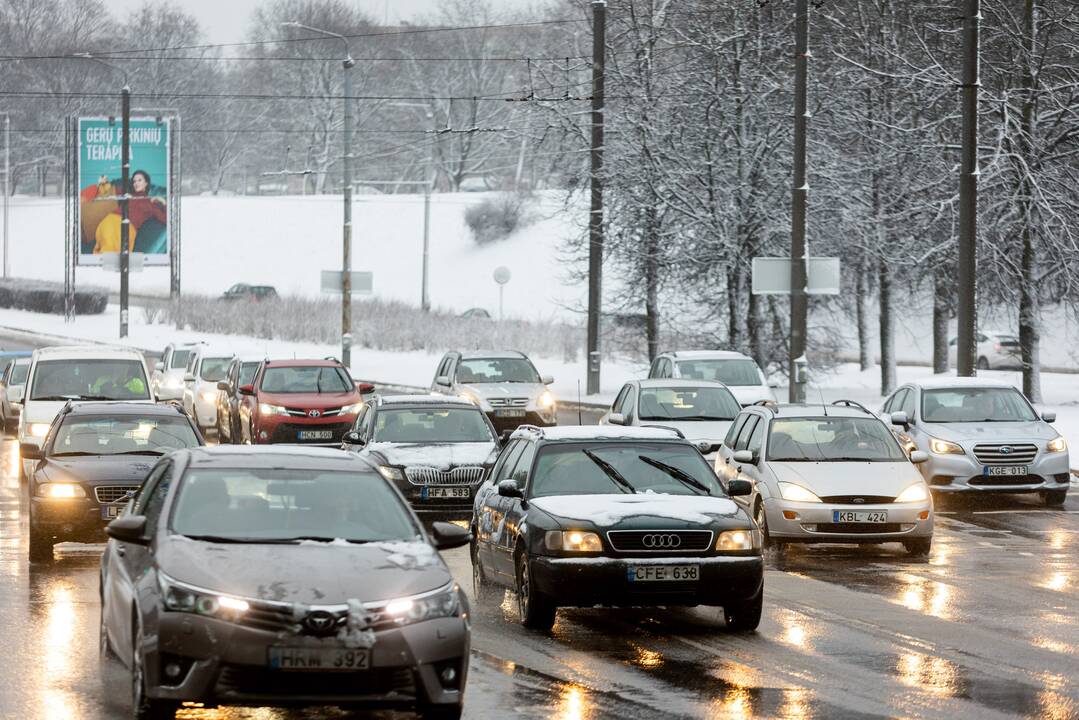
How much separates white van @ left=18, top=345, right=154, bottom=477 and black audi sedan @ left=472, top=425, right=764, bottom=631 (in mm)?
12547

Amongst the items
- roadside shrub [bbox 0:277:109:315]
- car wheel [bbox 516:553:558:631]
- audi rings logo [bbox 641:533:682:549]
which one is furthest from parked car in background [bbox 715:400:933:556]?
roadside shrub [bbox 0:277:109:315]

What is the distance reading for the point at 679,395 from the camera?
82.7 feet

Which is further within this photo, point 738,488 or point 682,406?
point 682,406

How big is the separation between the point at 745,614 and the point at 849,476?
537 cm

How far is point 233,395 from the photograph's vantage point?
30.2 m

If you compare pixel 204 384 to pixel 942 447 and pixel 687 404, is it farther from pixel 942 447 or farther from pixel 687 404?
Result: pixel 942 447

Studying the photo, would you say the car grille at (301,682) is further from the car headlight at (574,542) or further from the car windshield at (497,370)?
the car windshield at (497,370)

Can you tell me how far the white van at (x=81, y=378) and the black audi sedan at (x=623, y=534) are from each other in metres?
12.5

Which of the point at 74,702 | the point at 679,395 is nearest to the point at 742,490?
the point at 74,702

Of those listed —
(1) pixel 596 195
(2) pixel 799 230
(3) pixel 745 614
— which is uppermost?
(1) pixel 596 195

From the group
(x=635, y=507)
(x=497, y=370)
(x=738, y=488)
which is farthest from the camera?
(x=497, y=370)

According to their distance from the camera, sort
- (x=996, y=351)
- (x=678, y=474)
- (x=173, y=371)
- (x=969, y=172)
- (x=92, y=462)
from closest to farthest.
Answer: (x=678, y=474), (x=92, y=462), (x=969, y=172), (x=173, y=371), (x=996, y=351)

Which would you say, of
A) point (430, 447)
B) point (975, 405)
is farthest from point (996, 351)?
point (430, 447)

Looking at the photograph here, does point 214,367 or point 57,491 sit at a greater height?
point 214,367
